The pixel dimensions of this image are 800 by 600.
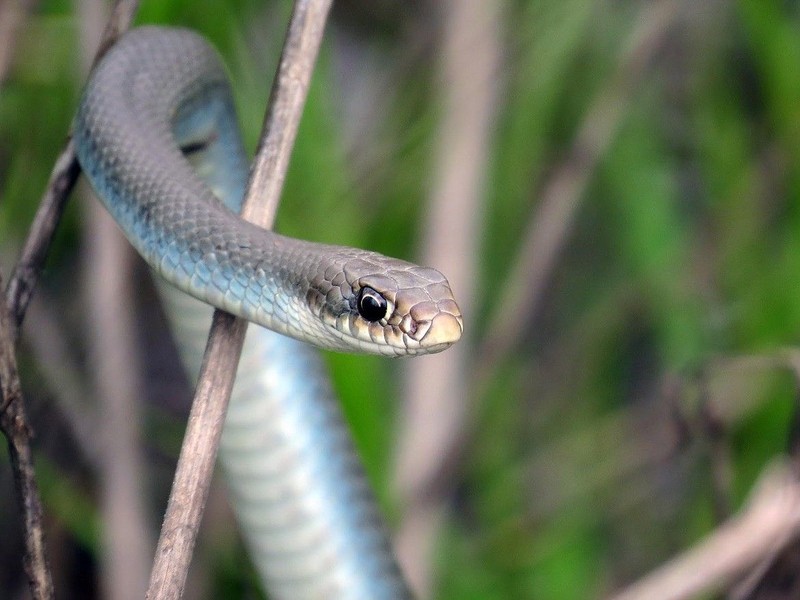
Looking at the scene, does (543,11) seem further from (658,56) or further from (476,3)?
(658,56)

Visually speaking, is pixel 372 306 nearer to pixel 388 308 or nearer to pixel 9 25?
pixel 388 308

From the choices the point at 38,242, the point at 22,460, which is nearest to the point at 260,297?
the point at 38,242

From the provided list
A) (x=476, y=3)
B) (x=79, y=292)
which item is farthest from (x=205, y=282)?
(x=476, y=3)

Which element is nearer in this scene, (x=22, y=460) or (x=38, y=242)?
(x=22, y=460)

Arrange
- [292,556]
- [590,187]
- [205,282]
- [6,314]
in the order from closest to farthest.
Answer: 1. [6,314]
2. [205,282]
3. [292,556]
4. [590,187]

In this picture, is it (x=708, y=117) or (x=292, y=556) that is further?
(x=708, y=117)

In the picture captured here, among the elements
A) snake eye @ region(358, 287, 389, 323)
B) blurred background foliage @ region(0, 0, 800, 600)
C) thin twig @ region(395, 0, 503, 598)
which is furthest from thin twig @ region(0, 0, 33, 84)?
thin twig @ region(395, 0, 503, 598)
